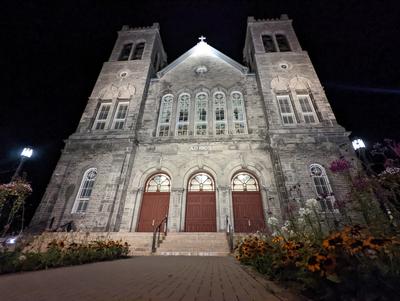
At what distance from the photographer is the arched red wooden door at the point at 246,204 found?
1030 cm

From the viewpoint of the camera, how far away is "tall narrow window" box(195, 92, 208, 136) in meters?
13.6

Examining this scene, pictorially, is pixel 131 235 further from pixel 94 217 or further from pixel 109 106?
pixel 109 106

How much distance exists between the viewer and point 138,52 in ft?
61.9

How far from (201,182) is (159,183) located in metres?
2.48

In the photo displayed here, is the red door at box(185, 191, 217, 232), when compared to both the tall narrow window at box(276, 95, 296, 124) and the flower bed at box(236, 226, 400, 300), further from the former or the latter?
the flower bed at box(236, 226, 400, 300)

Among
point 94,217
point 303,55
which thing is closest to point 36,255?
point 94,217

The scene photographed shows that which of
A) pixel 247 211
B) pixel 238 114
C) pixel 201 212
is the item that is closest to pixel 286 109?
pixel 238 114

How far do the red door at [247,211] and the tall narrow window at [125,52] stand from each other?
15.5m

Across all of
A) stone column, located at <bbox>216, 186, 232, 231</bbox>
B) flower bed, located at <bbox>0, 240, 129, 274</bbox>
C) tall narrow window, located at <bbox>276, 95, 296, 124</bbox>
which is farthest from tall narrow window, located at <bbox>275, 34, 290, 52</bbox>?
flower bed, located at <bbox>0, 240, 129, 274</bbox>

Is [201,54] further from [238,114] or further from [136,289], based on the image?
[136,289]

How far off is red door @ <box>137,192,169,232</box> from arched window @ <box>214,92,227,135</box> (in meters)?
5.35

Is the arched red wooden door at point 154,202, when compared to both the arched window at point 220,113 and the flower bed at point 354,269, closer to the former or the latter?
the arched window at point 220,113

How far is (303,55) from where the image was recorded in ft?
52.0

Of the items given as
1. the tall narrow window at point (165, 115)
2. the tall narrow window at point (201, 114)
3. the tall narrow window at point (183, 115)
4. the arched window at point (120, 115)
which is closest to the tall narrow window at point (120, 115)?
the arched window at point (120, 115)
